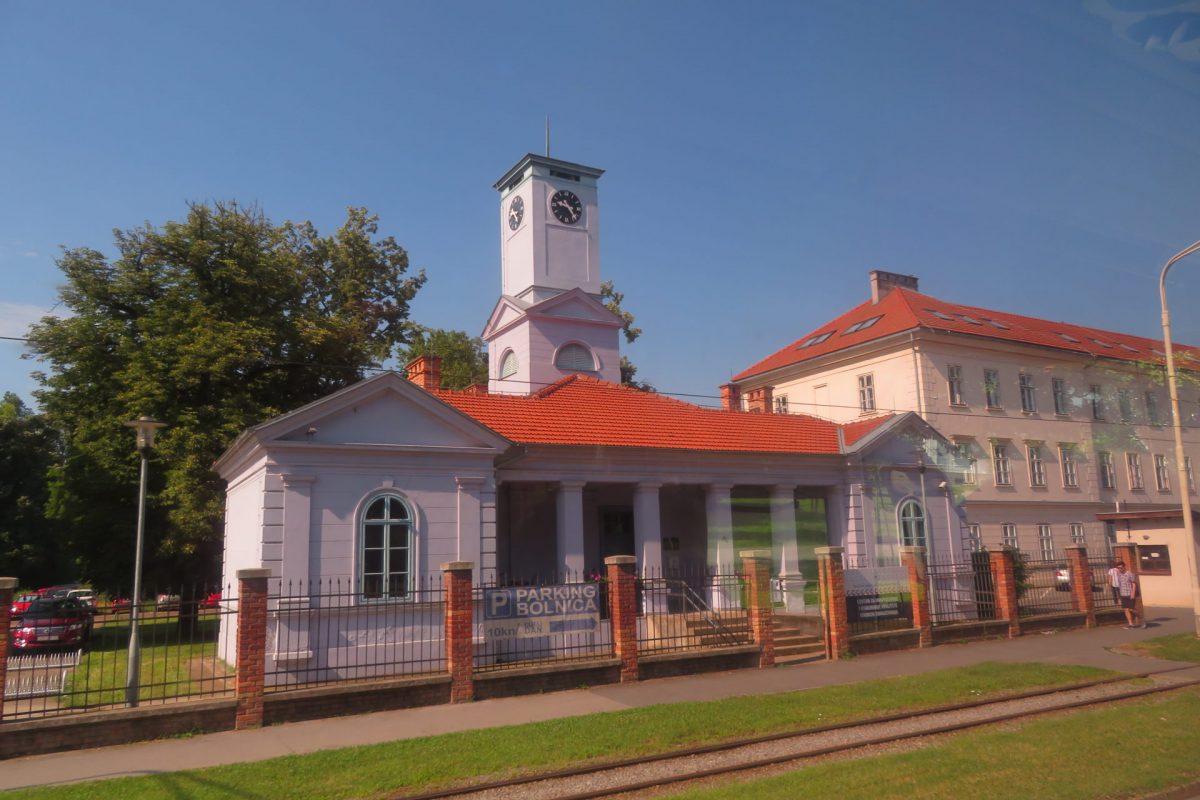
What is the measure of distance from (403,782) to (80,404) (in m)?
21.6

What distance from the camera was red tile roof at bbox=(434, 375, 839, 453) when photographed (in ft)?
64.3

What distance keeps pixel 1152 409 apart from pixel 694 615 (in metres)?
19.6

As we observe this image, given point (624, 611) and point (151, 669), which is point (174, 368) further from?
point (624, 611)

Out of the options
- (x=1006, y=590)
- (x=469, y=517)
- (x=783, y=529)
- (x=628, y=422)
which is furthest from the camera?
(x=783, y=529)

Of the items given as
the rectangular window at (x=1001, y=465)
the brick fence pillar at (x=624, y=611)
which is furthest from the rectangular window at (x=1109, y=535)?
the brick fence pillar at (x=624, y=611)

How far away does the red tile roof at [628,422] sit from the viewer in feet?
64.3

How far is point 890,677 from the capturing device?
48.6ft

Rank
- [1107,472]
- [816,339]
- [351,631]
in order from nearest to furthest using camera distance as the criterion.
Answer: [351,631] < [1107,472] < [816,339]

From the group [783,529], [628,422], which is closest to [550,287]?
[628,422]

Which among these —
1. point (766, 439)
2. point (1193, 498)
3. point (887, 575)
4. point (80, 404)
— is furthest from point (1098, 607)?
point (80, 404)

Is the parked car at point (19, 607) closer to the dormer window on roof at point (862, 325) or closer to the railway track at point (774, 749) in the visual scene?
the railway track at point (774, 749)

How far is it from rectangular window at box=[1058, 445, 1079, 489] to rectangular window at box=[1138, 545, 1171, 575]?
5.64m

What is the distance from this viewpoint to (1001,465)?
32.1 metres

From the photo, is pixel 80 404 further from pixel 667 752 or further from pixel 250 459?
pixel 667 752
